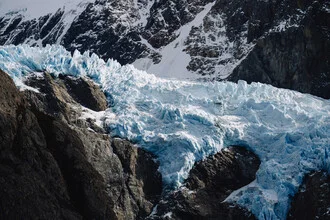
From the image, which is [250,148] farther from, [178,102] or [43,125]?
[43,125]

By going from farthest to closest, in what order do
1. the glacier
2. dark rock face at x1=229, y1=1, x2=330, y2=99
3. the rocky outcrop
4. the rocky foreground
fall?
dark rock face at x1=229, y1=1, x2=330, y2=99 < the glacier < the rocky foreground < the rocky outcrop

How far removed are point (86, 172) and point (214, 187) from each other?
16606 millimetres

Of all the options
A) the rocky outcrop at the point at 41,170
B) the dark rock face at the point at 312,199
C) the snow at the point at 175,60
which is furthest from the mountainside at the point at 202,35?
the rocky outcrop at the point at 41,170

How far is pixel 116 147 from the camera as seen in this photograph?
40.4 m

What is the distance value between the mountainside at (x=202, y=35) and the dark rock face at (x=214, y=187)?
25581 millimetres

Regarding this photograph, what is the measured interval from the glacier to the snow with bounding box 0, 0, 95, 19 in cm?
6361

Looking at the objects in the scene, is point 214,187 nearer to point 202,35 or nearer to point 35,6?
point 202,35

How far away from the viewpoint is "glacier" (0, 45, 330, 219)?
39594 millimetres

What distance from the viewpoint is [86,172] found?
2588 centimetres

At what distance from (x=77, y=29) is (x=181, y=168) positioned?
6581cm

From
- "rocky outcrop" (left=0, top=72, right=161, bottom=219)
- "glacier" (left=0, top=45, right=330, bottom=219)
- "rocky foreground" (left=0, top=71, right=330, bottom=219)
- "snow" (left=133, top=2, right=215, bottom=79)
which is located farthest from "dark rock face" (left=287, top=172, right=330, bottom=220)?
"snow" (left=133, top=2, right=215, bottom=79)

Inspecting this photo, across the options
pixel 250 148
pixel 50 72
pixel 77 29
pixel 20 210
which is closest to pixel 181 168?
pixel 250 148

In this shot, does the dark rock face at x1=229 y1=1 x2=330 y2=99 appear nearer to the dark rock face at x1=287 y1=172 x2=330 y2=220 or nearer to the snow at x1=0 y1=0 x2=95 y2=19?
the dark rock face at x1=287 y1=172 x2=330 y2=220

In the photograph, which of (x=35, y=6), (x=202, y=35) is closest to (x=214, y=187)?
(x=202, y=35)
